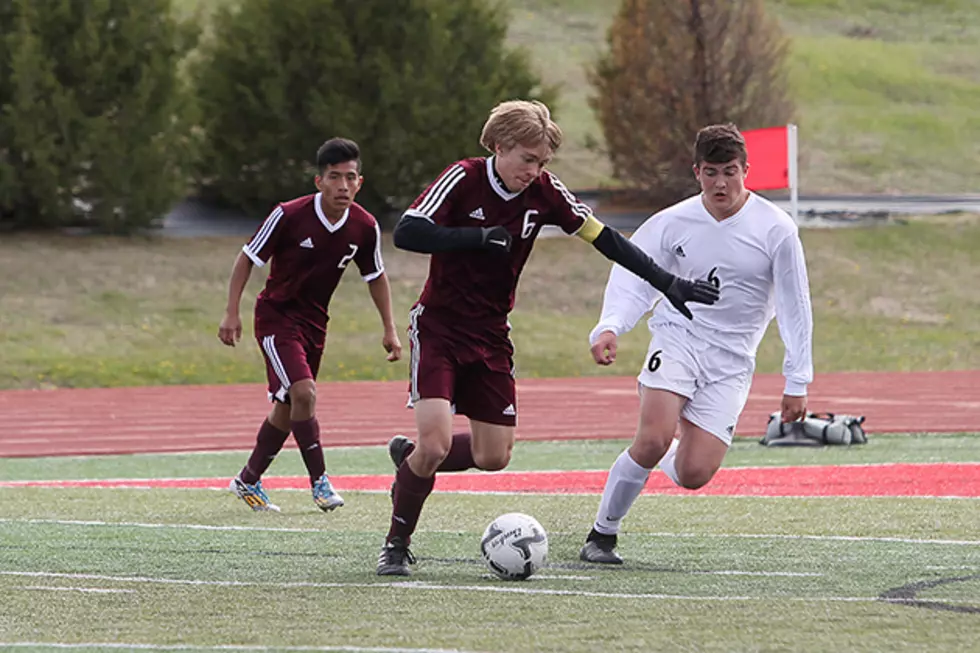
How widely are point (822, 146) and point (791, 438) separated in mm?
34879

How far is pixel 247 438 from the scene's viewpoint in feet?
49.5

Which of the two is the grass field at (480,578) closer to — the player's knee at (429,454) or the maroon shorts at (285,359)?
the player's knee at (429,454)

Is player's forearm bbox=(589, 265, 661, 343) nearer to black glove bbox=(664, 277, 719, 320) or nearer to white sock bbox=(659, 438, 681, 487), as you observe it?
black glove bbox=(664, 277, 719, 320)

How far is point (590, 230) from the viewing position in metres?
6.86

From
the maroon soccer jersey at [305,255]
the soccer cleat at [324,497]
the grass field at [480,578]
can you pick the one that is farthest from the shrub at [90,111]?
the soccer cleat at [324,497]

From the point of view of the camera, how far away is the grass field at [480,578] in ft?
17.5

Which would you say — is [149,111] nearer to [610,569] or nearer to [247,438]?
[247,438]

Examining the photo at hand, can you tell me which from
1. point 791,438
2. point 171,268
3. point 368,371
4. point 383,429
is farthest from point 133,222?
point 791,438

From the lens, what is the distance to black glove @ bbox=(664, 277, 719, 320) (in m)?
6.78

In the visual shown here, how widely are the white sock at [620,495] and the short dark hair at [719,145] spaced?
4.48 feet


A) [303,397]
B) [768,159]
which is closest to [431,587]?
[303,397]

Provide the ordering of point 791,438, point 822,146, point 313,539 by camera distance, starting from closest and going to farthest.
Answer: point 313,539, point 791,438, point 822,146

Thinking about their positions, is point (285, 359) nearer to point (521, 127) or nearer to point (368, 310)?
point (521, 127)

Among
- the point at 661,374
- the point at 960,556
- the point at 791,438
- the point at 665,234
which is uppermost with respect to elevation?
the point at 665,234
